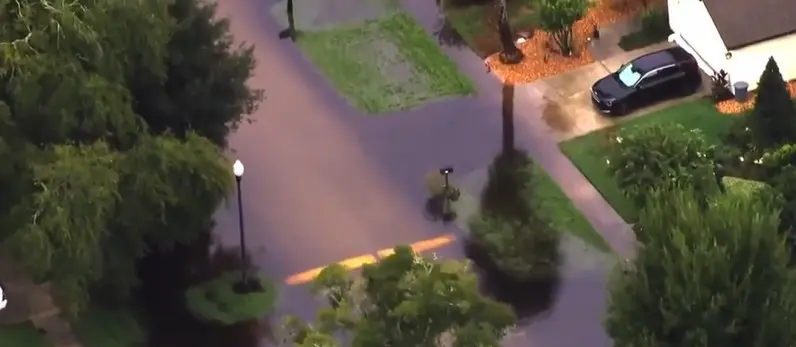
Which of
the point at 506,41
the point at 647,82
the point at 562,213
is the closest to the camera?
the point at 562,213

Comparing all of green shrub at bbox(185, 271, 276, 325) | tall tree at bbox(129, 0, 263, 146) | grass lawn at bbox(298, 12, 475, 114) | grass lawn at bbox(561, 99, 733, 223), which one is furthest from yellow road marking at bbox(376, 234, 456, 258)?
grass lawn at bbox(298, 12, 475, 114)

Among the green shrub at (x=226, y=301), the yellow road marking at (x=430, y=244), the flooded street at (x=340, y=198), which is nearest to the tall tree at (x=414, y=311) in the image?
the flooded street at (x=340, y=198)

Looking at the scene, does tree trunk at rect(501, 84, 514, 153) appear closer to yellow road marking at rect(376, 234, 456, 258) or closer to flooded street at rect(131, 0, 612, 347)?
flooded street at rect(131, 0, 612, 347)

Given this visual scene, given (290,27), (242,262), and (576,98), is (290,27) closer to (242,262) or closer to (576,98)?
(576,98)

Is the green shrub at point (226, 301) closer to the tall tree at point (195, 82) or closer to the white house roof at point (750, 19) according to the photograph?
the tall tree at point (195, 82)

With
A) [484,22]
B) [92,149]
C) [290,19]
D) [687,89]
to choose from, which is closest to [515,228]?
[687,89]

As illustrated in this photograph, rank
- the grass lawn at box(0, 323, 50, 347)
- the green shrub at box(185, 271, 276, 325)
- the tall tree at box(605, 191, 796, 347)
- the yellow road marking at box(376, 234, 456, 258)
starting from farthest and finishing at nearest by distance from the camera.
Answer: the yellow road marking at box(376, 234, 456, 258) → the green shrub at box(185, 271, 276, 325) → the grass lawn at box(0, 323, 50, 347) → the tall tree at box(605, 191, 796, 347)
